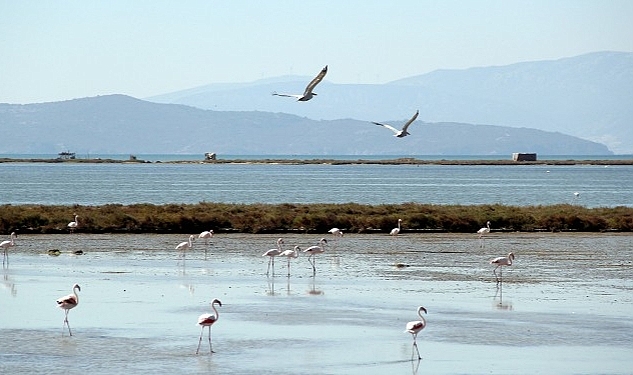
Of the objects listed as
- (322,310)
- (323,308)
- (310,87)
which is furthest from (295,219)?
(322,310)

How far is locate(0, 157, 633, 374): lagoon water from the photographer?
53.9 feet

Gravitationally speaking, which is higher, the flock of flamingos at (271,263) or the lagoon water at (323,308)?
the flock of flamingos at (271,263)

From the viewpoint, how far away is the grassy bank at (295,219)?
39625 mm

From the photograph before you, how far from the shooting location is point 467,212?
144ft

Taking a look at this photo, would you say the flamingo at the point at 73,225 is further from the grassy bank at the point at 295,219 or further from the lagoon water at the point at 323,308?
the lagoon water at the point at 323,308

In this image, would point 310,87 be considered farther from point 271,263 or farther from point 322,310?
point 271,263

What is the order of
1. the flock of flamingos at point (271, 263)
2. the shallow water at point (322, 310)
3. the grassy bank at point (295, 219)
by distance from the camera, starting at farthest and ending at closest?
the grassy bank at point (295, 219)
the flock of flamingos at point (271, 263)
the shallow water at point (322, 310)

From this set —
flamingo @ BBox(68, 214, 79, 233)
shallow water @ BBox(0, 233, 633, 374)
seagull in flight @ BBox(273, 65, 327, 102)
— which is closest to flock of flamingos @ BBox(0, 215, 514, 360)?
→ flamingo @ BBox(68, 214, 79, 233)

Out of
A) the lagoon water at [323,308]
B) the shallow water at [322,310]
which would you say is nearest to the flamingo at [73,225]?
the lagoon water at [323,308]

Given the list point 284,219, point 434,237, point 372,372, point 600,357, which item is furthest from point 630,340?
point 284,219

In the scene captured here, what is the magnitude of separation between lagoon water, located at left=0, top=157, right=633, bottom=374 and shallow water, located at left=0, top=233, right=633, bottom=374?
0.04m

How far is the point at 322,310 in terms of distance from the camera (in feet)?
70.3

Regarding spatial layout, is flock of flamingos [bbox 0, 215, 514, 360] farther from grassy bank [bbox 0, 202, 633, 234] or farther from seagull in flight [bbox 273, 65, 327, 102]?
seagull in flight [bbox 273, 65, 327, 102]

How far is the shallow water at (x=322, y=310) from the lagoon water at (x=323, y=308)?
1.7 inches
